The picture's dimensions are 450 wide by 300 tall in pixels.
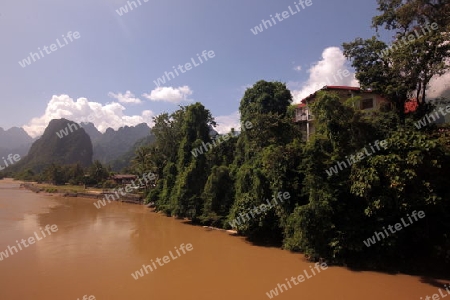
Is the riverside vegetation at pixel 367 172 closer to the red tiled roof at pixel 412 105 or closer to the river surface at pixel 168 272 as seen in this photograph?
the red tiled roof at pixel 412 105

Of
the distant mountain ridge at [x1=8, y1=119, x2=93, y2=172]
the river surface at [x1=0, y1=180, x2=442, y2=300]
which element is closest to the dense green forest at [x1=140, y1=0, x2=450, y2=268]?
the river surface at [x1=0, y1=180, x2=442, y2=300]

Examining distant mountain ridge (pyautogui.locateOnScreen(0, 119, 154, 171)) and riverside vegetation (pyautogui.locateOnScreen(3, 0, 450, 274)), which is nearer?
riverside vegetation (pyautogui.locateOnScreen(3, 0, 450, 274))

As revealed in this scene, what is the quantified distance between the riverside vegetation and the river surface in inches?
49.5

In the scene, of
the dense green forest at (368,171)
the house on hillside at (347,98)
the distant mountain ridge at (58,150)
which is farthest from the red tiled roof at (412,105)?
the distant mountain ridge at (58,150)

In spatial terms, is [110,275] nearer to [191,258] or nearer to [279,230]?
[191,258]

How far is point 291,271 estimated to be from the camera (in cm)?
1179

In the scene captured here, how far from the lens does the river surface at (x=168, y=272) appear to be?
971 centimetres

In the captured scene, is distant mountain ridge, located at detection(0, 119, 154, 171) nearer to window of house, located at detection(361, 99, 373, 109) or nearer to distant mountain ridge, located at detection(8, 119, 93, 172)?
distant mountain ridge, located at detection(8, 119, 93, 172)

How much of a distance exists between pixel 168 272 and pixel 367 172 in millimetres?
9020

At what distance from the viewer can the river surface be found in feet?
31.9

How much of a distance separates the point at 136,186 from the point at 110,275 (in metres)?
28.1

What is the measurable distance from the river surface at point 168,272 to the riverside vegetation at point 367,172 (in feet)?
4.12

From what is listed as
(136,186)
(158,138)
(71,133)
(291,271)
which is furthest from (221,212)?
(71,133)

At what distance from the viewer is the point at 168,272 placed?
1168 cm
